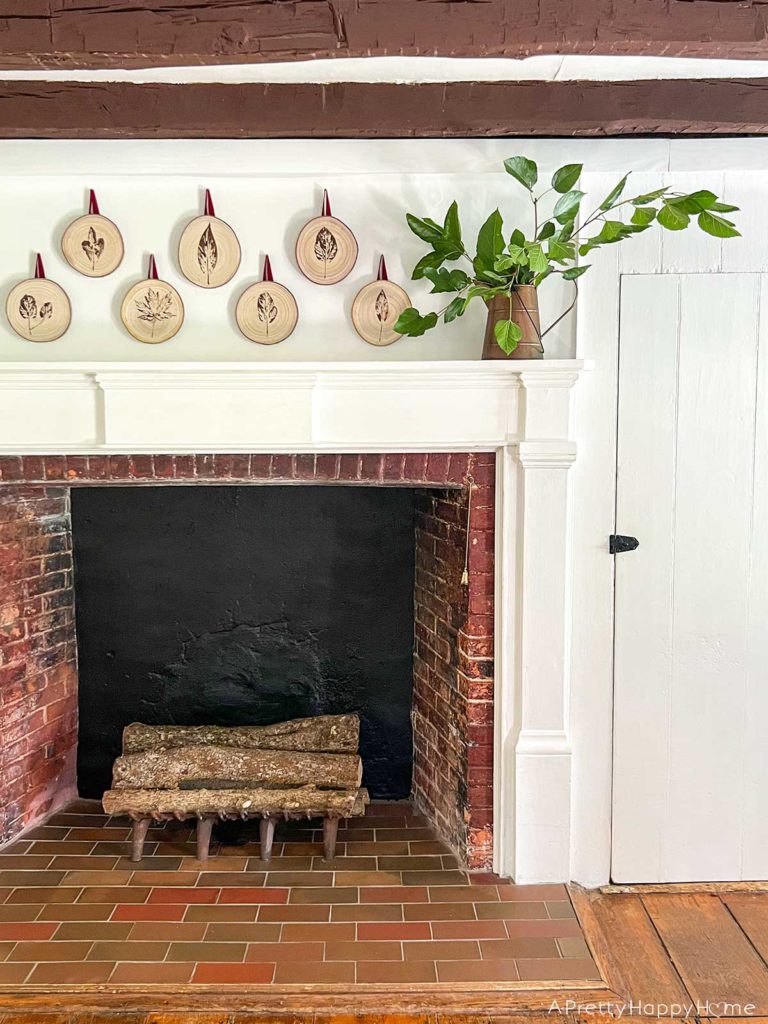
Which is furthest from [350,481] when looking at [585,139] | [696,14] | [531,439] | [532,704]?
[696,14]

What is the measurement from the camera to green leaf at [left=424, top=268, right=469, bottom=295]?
2426mm

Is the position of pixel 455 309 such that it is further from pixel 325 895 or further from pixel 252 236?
pixel 325 895

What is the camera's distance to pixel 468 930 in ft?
7.75

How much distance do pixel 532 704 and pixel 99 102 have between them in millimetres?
2138

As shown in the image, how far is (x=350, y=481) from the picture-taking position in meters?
2.63

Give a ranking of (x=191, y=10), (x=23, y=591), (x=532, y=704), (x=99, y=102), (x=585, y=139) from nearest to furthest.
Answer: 1. (x=191, y=10)
2. (x=99, y=102)
3. (x=585, y=139)
4. (x=532, y=704)
5. (x=23, y=591)

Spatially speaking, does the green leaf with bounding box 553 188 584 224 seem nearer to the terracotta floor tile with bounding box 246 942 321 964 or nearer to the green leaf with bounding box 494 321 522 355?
the green leaf with bounding box 494 321 522 355

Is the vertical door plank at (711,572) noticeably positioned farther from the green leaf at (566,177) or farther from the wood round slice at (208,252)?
the wood round slice at (208,252)

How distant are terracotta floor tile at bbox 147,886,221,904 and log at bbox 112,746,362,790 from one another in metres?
0.31

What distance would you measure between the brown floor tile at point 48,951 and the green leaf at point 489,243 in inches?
87.3

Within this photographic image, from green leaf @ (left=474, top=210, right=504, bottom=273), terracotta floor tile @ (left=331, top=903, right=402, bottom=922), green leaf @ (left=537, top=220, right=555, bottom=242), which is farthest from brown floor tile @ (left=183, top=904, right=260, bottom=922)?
green leaf @ (left=537, top=220, right=555, bottom=242)

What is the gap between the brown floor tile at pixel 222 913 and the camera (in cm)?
241

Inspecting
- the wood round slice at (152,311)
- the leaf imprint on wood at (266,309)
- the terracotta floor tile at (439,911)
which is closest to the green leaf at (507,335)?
the leaf imprint on wood at (266,309)

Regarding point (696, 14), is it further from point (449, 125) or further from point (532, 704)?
point (532, 704)
